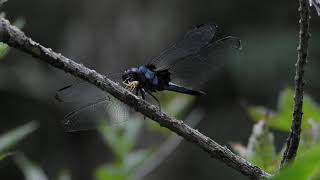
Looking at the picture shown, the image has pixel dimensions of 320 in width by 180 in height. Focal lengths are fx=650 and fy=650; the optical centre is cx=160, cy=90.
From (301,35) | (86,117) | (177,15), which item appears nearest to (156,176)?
(177,15)

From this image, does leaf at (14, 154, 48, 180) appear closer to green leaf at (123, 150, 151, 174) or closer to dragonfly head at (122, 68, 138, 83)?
green leaf at (123, 150, 151, 174)

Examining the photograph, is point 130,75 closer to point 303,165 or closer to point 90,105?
point 90,105

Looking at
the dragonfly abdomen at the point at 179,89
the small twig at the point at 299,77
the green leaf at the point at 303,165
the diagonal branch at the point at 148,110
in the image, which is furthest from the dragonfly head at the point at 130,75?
the green leaf at the point at 303,165

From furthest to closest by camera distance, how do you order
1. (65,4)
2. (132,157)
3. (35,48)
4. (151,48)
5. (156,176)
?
(65,4) → (151,48) → (156,176) → (132,157) → (35,48)

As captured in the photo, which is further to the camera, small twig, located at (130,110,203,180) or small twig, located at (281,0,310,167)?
small twig, located at (130,110,203,180)

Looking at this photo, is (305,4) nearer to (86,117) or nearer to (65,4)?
(86,117)

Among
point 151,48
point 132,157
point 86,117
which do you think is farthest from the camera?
point 151,48

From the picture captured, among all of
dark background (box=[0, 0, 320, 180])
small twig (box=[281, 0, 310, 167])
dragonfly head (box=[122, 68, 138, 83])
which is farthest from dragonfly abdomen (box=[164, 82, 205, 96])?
dark background (box=[0, 0, 320, 180])
